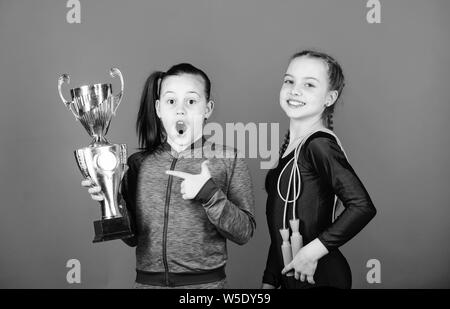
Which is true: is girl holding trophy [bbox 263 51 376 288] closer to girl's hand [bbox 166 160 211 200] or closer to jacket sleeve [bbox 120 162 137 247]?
girl's hand [bbox 166 160 211 200]

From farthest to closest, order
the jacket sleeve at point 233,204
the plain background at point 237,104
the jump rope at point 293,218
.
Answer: the plain background at point 237,104 → the jump rope at point 293,218 → the jacket sleeve at point 233,204

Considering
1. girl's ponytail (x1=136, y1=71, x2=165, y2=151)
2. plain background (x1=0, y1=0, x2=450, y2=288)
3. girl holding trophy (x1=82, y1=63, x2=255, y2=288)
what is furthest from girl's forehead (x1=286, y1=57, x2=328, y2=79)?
plain background (x1=0, y1=0, x2=450, y2=288)

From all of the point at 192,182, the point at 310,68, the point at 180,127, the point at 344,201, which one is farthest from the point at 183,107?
the point at 344,201

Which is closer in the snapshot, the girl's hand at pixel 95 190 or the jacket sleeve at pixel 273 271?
the girl's hand at pixel 95 190

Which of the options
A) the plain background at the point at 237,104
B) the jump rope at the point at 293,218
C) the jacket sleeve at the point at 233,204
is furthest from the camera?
the plain background at the point at 237,104

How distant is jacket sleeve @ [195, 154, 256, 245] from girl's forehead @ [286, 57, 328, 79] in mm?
300

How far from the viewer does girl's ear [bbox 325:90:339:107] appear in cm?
152

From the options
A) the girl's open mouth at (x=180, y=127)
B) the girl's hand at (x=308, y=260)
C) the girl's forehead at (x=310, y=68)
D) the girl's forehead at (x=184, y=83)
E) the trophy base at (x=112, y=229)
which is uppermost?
the girl's forehead at (x=310, y=68)

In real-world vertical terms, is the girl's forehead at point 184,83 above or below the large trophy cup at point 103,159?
above

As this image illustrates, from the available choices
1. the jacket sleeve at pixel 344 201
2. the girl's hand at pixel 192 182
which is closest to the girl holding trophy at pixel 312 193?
the jacket sleeve at pixel 344 201

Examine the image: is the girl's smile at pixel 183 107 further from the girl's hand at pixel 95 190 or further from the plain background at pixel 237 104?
the plain background at pixel 237 104

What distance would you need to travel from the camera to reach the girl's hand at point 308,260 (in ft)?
4.56

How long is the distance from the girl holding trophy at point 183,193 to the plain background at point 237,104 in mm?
524

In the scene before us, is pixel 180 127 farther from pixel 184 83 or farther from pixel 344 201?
pixel 344 201
